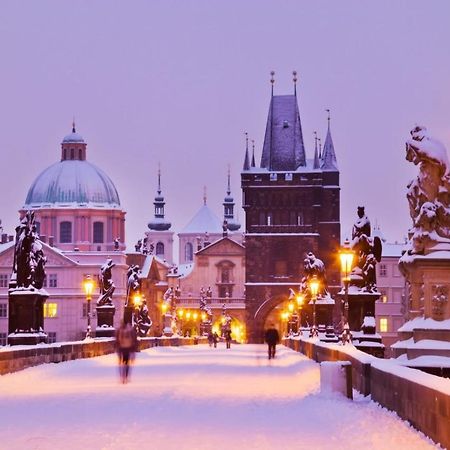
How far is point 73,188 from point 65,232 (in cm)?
585

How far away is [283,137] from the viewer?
15338 cm

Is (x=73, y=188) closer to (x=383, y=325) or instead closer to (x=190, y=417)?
(x=383, y=325)

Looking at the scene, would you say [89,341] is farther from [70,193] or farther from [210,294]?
[210,294]

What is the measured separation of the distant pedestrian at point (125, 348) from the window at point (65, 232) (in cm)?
12740

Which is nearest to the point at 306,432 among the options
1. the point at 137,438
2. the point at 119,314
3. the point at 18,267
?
the point at 137,438

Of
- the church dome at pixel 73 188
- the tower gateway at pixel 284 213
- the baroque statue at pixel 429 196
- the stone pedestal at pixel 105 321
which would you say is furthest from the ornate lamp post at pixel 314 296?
the church dome at pixel 73 188

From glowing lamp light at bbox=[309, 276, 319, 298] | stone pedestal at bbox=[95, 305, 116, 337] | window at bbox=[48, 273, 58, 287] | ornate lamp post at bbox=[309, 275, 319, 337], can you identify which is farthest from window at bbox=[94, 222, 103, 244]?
stone pedestal at bbox=[95, 305, 116, 337]

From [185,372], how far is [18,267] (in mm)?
7830

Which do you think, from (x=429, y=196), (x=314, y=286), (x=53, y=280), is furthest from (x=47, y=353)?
(x=53, y=280)

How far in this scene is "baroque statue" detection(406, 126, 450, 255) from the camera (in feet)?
79.5

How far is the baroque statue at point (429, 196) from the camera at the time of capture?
24.2 metres

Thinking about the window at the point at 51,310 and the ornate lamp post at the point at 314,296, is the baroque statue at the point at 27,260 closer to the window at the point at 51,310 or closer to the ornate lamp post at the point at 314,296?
the ornate lamp post at the point at 314,296

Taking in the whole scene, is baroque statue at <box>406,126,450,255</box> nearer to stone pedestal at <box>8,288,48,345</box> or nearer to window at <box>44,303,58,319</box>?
stone pedestal at <box>8,288,48,345</box>

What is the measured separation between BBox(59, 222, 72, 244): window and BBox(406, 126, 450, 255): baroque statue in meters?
136
